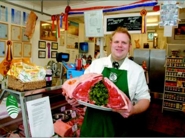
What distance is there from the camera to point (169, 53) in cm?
535

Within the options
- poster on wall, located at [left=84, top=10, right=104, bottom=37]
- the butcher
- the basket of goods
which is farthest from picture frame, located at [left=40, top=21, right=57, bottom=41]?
the butcher

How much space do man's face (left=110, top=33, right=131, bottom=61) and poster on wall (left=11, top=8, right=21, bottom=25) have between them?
297 cm

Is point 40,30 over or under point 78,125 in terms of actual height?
over

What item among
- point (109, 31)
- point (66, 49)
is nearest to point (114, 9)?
point (109, 31)

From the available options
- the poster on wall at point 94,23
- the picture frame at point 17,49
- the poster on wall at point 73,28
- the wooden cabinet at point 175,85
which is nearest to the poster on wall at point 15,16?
the picture frame at point 17,49

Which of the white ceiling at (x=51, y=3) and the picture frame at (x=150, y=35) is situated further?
the picture frame at (x=150, y=35)

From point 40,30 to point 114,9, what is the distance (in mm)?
2395

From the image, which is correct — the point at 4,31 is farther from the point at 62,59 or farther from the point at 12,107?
the point at 12,107

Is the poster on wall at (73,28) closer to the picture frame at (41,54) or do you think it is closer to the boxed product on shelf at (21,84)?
the picture frame at (41,54)

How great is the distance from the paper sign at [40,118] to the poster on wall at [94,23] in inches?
55.4

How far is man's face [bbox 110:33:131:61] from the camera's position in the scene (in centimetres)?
140

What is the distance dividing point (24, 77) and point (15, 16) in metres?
2.69

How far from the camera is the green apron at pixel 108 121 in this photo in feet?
4.58

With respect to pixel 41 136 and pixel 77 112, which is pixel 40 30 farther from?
pixel 41 136
